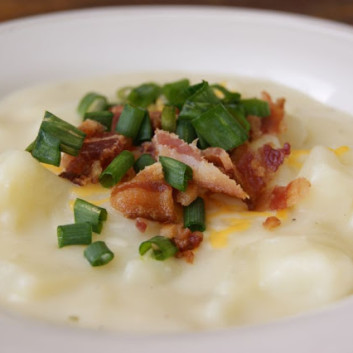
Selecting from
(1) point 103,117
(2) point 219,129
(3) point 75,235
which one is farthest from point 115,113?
(3) point 75,235

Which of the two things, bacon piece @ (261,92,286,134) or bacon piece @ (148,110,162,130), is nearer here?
bacon piece @ (148,110,162,130)

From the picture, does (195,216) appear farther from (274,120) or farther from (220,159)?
(274,120)

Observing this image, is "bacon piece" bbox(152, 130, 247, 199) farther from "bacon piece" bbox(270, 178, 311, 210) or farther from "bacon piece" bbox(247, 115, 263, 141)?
"bacon piece" bbox(247, 115, 263, 141)

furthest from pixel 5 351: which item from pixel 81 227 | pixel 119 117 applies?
pixel 119 117

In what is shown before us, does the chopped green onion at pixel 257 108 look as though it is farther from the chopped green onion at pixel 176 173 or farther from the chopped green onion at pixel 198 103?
the chopped green onion at pixel 176 173

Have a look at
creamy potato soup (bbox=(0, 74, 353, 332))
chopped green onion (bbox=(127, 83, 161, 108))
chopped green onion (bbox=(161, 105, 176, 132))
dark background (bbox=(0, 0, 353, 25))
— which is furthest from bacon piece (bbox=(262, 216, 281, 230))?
dark background (bbox=(0, 0, 353, 25))
